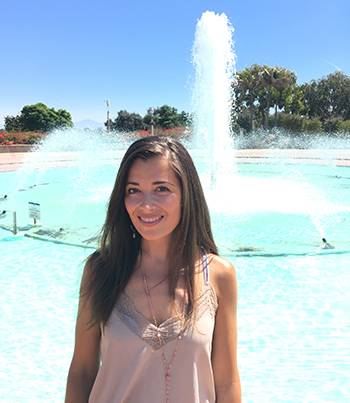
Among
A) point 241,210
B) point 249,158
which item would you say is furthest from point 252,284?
point 249,158

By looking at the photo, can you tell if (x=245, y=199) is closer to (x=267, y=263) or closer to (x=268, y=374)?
(x=267, y=263)

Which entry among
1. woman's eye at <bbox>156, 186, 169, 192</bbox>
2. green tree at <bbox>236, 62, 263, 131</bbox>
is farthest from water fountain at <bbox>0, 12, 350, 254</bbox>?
green tree at <bbox>236, 62, 263, 131</bbox>

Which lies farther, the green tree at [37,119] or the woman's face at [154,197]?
the green tree at [37,119]

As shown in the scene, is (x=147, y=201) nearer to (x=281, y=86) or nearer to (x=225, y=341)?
(x=225, y=341)

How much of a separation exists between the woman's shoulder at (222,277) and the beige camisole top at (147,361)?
0.51ft

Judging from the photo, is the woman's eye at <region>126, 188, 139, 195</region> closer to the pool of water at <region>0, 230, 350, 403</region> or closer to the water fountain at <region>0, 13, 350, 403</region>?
the water fountain at <region>0, 13, 350, 403</region>

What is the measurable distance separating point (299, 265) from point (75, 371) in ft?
14.1

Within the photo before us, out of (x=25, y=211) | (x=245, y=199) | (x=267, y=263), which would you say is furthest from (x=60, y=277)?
(x=245, y=199)

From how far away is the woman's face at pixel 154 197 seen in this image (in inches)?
51.3

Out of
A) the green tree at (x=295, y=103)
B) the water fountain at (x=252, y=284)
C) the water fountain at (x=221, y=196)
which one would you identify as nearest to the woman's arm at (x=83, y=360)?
the water fountain at (x=252, y=284)

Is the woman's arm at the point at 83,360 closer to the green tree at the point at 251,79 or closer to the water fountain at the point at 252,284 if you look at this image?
the water fountain at the point at 252,284

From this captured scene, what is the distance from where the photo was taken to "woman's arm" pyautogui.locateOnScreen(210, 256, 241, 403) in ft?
4.31

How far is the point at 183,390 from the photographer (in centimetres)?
121

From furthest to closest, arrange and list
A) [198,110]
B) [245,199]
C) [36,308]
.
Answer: [198,110] → [245,199] → [36,308]
